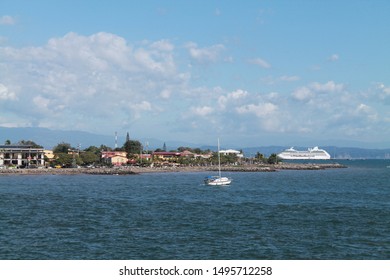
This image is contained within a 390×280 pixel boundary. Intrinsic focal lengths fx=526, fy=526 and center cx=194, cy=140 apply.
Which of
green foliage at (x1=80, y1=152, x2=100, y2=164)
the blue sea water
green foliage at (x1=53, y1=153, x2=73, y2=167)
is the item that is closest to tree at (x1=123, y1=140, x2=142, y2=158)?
green foliage at (x1=80, y1=152, x2=100, y2=164)

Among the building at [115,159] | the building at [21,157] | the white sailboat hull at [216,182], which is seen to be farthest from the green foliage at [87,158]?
the white sailboat hull at [216,182]

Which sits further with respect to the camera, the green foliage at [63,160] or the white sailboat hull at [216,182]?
the green foliage at [63,160]

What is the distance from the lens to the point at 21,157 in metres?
129

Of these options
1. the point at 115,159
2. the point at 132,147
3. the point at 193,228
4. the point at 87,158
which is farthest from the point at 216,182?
the point at 132,147

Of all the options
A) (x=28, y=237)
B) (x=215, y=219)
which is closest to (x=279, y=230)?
(x=215, y=219)

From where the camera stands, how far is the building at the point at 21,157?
127 metres

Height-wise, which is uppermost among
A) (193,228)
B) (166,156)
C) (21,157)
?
(166,156)

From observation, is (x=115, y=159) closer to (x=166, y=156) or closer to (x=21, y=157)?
(x=21, y=157)

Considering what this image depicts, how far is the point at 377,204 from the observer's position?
4825 cm

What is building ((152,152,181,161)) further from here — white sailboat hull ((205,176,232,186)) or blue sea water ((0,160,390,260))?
blue sea water ((0,160,390,260))

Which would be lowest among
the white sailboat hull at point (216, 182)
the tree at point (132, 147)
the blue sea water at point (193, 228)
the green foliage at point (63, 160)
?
the blue sea water at point (193, 228)

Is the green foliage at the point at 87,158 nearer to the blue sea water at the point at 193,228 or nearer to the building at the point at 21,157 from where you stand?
the building at the point at 21,157

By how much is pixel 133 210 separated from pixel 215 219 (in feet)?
27.4

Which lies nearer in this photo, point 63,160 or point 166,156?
point 63,160
